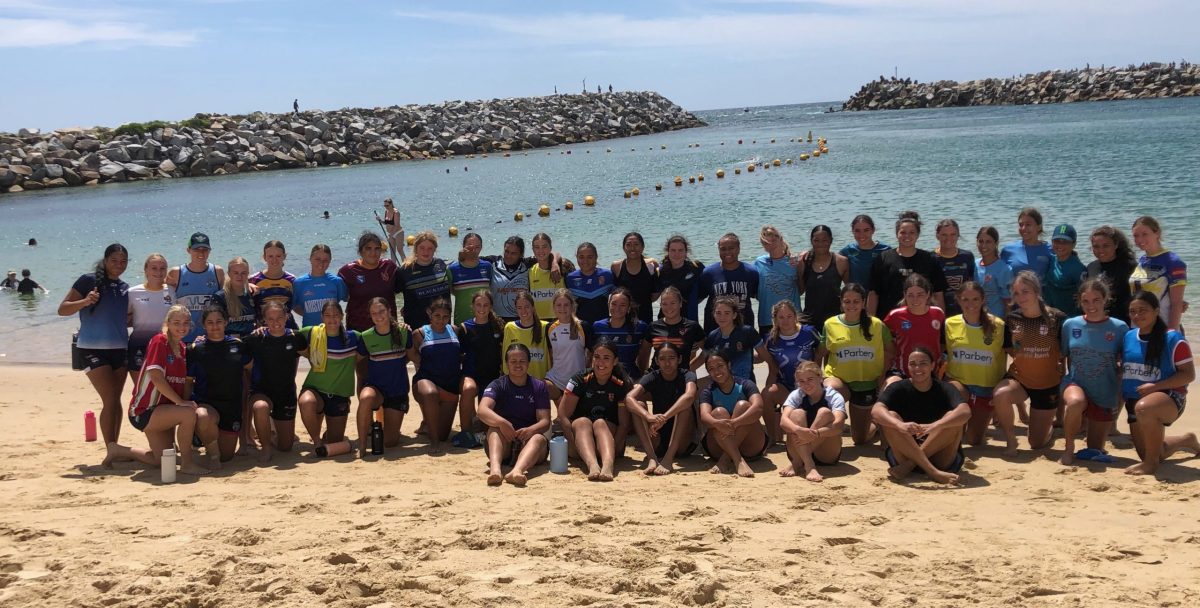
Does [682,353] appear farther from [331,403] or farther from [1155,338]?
[1155,338]

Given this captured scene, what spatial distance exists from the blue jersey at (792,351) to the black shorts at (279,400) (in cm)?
361

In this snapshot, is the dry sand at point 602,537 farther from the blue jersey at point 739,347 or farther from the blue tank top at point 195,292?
the blue tank top at point 195,292

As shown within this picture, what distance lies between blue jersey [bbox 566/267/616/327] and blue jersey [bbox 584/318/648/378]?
446 mm

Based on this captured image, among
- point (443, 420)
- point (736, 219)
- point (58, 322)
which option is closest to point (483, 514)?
point (443, 420)

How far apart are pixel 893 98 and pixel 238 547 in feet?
348

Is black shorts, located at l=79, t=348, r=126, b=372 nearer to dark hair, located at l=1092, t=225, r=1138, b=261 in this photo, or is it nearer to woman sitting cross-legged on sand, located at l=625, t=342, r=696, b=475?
woman sitting cross-legged on sand, located at l=625, t=342, r=696, b=475

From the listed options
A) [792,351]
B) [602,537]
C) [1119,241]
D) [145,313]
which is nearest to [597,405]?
[792,351]

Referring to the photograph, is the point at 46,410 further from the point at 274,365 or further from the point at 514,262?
the point at 514,262

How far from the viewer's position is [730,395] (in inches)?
269

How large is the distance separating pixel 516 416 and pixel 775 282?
233 centimetres

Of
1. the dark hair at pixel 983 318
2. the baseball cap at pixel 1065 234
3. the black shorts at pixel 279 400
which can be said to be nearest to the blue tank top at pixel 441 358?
the black shorts at pixel 279 400

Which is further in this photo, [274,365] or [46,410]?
[46,410]

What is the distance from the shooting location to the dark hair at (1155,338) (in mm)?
6289

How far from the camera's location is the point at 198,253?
741 centimetres
